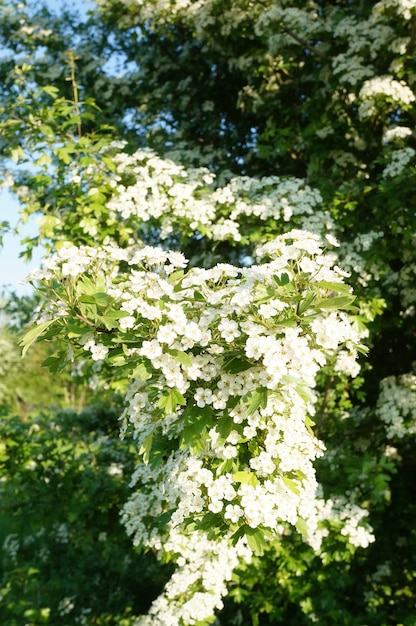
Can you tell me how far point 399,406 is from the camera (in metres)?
5.37

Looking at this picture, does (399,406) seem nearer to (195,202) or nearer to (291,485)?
(195,202)

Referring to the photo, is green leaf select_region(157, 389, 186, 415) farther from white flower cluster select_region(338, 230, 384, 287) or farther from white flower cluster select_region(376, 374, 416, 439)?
white flower cluster select_region(376, 374, 416, 439)

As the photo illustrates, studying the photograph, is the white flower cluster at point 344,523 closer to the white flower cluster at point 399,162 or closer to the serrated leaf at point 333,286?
the serrated leaf at point 333,286

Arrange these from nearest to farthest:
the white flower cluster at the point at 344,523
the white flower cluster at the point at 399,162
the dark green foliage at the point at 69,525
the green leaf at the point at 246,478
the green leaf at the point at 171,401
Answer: the green leaf at the point at 171,401 → the green leaf at the point at 246,478 → the white flower cluster at the point at 344,523 → the white flower cluster at the point at 399,162 → the dark green foliage at the point at 69,525

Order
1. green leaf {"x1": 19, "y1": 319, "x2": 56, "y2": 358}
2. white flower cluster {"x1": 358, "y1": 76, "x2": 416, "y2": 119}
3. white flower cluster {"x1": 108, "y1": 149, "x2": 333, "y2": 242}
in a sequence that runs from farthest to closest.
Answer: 1. white flower cluster {"x1": 358, "y1": 76, "x2": 416, "y2": 119}
2. white flower cluster {"x1": 108, "y1": 149, "x2": 333, "y2": 242}
3. green leaf {"x1": 19, "y1": 319, "x2": 56, "y2": 358}

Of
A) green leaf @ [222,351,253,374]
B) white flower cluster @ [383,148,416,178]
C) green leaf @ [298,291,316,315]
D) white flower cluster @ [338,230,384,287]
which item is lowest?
green leaf @ [222,351,253,374]

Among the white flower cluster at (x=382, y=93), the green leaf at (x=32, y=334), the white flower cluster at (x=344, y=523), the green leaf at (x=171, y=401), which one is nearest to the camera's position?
the green leaf at (x=32, y=334)

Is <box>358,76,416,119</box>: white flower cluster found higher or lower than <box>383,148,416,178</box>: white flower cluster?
higher

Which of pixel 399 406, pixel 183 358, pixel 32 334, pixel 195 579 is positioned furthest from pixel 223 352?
pixel 399 406

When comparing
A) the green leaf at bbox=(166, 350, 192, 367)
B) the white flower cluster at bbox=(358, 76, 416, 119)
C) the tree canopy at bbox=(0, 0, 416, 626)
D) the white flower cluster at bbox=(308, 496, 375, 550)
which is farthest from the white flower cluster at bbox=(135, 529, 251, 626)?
the white flower cluster at bbox=(358, 76, 416, 119)

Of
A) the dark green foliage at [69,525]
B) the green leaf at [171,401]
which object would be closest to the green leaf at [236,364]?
the green leaf at [171,401]

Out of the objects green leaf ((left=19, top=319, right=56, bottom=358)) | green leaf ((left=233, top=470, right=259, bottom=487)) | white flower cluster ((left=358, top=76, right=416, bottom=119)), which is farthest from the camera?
white flower cluster ((left=358, top=76, right=416, bottom=119))

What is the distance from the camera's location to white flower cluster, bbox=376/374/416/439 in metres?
5.23

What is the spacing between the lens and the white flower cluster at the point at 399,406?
5.23 metres
